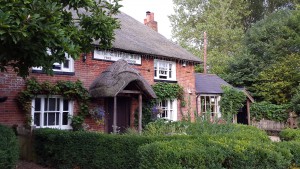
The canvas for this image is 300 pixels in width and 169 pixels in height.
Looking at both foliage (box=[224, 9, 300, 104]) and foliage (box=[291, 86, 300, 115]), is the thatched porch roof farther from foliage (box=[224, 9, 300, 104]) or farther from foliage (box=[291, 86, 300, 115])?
foliage (box=[224, 9, 300, 104])

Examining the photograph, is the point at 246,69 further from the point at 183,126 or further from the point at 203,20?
the point at 183,126

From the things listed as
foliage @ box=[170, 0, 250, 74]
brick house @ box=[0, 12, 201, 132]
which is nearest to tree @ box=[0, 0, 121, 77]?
brick house @ box=[0, 12, 201, 132]

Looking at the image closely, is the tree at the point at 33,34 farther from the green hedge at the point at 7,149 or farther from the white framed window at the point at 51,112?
the white framed window at the point at 51,112

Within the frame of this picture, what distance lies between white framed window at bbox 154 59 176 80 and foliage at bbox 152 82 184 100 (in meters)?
0.59

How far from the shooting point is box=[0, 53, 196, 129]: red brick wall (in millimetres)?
12305

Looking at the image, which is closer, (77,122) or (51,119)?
(51,119)

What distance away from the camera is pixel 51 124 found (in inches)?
539

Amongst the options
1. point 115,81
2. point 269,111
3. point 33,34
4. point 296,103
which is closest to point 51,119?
point 115,81

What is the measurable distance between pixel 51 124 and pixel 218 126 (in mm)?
6847

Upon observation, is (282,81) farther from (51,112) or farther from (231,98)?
(51,112)

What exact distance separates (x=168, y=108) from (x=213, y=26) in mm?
20405

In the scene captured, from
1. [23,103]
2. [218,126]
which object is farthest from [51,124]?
[218,126]

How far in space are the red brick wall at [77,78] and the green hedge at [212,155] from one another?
24.4 ft

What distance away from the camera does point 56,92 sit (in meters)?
13.4
